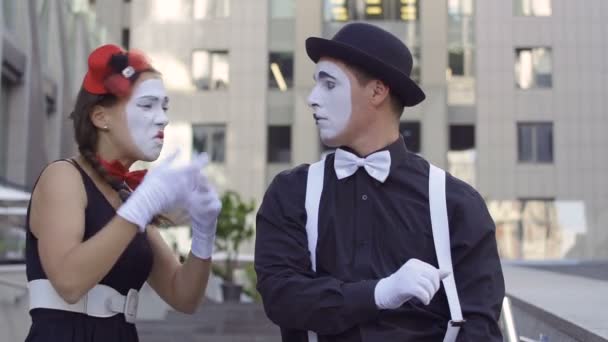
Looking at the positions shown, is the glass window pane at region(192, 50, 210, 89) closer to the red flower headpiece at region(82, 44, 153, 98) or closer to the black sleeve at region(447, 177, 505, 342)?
the red flower headpiece at region(82, 44, 153, 98)

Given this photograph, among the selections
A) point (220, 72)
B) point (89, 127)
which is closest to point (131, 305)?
point (89, 127)

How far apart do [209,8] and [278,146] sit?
223 inches

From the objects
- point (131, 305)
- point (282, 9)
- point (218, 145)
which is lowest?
point (131, 305)

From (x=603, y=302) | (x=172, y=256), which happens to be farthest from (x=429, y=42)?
(x=172, y=256)

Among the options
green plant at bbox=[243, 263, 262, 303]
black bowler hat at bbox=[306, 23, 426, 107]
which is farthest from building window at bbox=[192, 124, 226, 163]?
black bowler hat at bbox=[306, 23, 426, 107]

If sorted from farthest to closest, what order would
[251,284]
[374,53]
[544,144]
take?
[544,144] → [251,284] → [374,53]

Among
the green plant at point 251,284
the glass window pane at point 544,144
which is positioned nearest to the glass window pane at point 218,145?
the glass window pane at point 544,144

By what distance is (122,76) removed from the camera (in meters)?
3.04

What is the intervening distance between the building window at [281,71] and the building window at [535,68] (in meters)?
8.01

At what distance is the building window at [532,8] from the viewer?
32.6 metres

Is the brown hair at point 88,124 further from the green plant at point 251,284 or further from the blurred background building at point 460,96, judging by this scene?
the blurred background building at point 460,96

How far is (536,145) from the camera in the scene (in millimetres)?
32188

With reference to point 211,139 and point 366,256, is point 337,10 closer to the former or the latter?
point 211,139

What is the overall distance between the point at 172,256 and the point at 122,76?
672 millimetres
